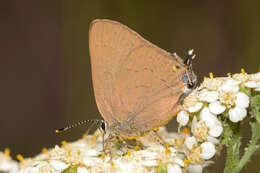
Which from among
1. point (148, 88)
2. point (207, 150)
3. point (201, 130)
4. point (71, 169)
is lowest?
point (71, 169)

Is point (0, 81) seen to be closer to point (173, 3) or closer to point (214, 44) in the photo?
point (173, 3)

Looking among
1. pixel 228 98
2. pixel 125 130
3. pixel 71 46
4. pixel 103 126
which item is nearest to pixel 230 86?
pixel 228 98

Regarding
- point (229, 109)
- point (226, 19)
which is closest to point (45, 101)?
point (226, 19)

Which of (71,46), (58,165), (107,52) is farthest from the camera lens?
(71,46)

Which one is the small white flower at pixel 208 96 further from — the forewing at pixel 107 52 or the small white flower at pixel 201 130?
the forewing at pixel 107 52

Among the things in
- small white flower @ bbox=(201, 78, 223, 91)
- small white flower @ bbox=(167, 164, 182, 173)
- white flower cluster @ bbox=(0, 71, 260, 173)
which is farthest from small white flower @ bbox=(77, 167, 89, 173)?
small white flower @ bbox=(201, 78, 223, 91)

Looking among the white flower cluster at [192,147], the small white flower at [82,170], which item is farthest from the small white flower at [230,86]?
the small white flower at [82,170]

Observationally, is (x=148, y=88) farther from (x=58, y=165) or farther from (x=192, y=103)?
(x=58, y=165)
